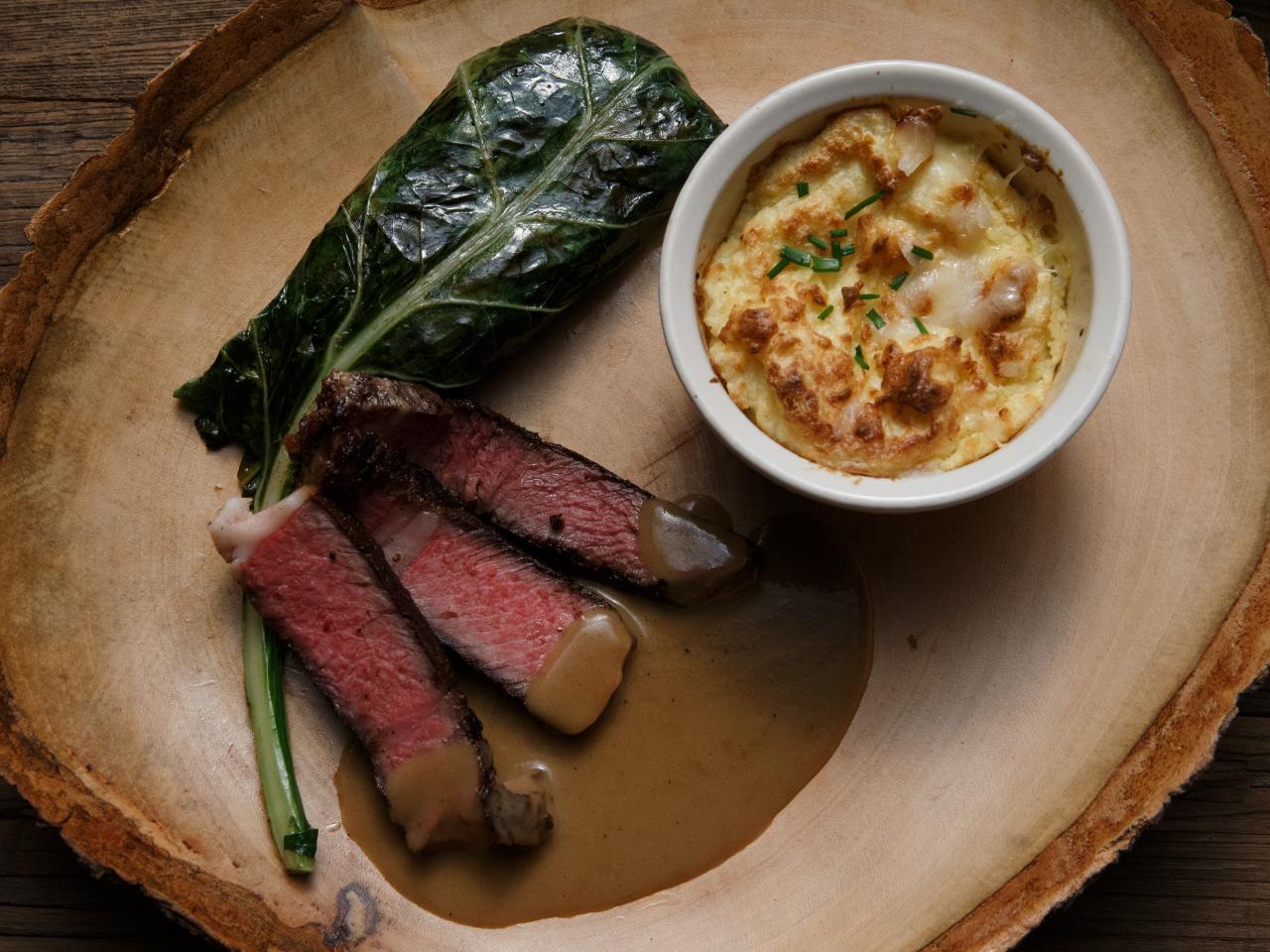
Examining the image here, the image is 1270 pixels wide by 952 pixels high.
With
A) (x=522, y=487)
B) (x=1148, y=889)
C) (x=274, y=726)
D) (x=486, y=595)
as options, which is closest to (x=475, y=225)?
(x=522, y=487)

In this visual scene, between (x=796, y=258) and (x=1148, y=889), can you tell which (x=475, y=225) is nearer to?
(x=796, y=258)

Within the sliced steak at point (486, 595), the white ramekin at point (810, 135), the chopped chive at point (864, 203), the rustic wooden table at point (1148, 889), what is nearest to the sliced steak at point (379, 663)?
the sliced steak at point (486, 595)

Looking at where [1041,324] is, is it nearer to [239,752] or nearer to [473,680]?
[473,680]

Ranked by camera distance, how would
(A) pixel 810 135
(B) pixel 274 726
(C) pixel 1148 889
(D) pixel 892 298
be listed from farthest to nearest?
(C) pixel 1148 889 < (B) pixel 274 726 < (A) pixel 810 135 < (D) pixel 892 298

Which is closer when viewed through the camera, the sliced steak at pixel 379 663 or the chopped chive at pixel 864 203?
the chopped chive at pixel 864 203

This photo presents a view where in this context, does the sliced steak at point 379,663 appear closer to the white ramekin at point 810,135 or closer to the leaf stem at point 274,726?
the leaf stem at point 274,726

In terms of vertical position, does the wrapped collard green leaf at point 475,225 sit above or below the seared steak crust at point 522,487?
above

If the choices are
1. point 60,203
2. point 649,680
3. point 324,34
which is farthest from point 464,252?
point 649,680
